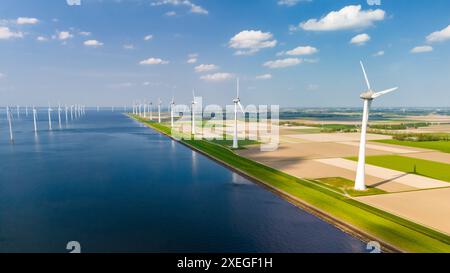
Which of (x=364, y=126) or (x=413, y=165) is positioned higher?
(x=364, y=126)

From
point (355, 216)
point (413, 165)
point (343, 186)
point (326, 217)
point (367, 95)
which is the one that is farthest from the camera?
point (413, 165)

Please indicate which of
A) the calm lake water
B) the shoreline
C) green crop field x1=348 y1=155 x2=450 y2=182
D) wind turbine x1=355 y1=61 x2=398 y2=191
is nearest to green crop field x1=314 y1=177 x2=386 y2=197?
wind turbine x1=355 y1=61 x2=398 y2=191

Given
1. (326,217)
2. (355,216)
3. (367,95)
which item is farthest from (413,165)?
(326,217)

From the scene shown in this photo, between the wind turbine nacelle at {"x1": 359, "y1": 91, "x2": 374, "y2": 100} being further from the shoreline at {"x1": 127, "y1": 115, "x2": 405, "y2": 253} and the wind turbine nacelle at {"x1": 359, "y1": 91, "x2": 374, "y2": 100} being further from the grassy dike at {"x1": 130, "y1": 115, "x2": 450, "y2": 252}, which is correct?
the shoreline at {"x1": 127, "y1": 115, "x2": 405, "y2": 253}

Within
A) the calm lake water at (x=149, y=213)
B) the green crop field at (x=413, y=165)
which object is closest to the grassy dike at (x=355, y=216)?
the calm lake water at (x=149, y=213)

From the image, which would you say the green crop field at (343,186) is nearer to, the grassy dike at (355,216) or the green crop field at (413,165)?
the grassy dike at (355,216)

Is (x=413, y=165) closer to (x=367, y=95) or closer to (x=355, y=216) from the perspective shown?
(x=367, y=95)

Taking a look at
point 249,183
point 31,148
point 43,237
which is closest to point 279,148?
point 249,183

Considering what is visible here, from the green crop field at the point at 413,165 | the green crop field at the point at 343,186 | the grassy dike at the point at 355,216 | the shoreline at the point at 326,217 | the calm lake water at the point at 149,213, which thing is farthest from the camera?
the green crop field at the point at 413,165
